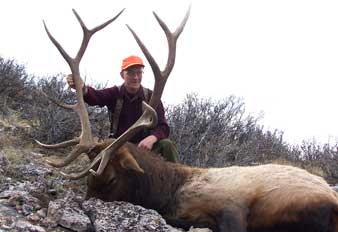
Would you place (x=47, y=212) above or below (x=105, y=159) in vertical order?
below

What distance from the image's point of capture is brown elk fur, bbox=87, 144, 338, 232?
192 inches

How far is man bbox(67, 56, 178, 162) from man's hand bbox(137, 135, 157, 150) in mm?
161

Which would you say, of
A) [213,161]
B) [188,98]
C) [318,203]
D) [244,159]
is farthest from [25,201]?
[188,98]

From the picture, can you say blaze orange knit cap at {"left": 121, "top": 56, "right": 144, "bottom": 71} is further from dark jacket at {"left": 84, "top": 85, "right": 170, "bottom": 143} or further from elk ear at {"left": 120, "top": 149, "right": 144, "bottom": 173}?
elk ear at {"left": 120, "top": 149, "right": 144, "bottom": 173}

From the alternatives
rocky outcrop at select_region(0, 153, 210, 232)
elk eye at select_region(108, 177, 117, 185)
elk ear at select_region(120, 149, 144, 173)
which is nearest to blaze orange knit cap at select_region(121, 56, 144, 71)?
elk ear at select_region(120, 149, 144, 173)

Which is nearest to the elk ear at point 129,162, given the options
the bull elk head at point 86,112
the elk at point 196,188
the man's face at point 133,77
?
the elk at point 196,188

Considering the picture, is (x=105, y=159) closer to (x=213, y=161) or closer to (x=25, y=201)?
(x=25, y=201)

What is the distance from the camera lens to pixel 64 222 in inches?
179

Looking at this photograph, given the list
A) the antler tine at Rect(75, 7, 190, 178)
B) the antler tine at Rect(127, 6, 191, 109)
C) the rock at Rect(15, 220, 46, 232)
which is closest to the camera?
the rock at Rect(15, 220, 46, 232)

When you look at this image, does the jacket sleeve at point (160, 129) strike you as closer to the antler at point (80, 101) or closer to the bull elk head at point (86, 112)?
the bull elk head at point (86, 112)

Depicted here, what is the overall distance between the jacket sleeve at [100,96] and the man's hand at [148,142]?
0.69 metres

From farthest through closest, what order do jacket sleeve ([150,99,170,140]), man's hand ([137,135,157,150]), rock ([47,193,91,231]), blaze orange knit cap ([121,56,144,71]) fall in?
blaze orange knit cap ([121,56,144,71]) → jacket sleeve ([150,99,170,140]) → man's hand ([137,135,157,150]) → rock ([47,193,91,231])

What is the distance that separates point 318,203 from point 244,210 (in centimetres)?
62

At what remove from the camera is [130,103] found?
630 centimetres
